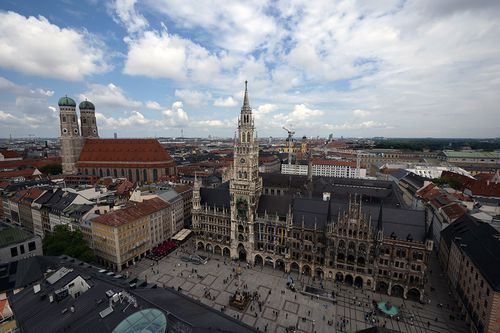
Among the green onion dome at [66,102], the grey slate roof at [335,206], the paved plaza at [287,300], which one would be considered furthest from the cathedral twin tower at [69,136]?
the paved plaza at [287,300]

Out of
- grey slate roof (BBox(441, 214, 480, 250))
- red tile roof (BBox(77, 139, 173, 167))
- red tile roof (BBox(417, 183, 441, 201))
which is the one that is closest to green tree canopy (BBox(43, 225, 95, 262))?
red tile roof (BBox(77, 139, 173, 167))

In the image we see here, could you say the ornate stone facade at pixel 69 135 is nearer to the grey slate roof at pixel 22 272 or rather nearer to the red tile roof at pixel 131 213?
the red tile roof at pixel 131 213

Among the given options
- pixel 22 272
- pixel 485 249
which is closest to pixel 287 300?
pixel 485 249

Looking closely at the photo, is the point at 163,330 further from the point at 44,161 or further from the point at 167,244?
the point at 44,161

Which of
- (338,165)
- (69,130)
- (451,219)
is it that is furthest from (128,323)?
(338,165)

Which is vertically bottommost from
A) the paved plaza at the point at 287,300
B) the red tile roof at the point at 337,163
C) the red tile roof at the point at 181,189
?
the paved plaza at the point at 287,300

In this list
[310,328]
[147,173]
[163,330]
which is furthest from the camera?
[147,173]
